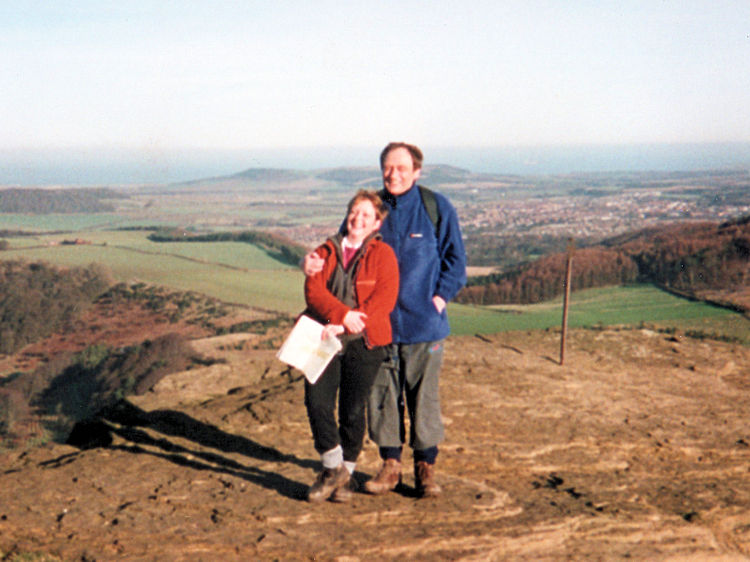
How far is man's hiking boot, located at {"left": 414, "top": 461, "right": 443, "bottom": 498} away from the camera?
483 cm

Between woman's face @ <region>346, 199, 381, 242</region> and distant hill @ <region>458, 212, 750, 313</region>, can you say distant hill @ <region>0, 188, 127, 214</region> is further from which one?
woman's face @ <region>346, 199, 381, 242</region>

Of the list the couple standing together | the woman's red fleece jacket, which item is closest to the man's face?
the couple standing together

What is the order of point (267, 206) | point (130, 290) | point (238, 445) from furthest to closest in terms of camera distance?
point (267, 206), point (130, 290), point (238, 445)

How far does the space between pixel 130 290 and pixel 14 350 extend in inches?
304

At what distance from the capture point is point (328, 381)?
14.5ft

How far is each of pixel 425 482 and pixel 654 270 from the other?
26.2 meters

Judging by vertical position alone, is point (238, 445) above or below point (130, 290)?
above

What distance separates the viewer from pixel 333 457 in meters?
4.61

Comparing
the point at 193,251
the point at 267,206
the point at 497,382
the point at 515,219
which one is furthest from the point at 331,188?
the point at 497,382

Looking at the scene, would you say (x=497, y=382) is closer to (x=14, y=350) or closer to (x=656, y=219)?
(x=14, y=350)

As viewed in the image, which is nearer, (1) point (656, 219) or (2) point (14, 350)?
(2) point (14, 350)

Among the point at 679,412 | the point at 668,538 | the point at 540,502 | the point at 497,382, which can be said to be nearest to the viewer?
the point at 668,538

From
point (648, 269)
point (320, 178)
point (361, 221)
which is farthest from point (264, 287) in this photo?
point (320, 178)

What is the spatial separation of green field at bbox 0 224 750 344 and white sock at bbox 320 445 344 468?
909 cm
